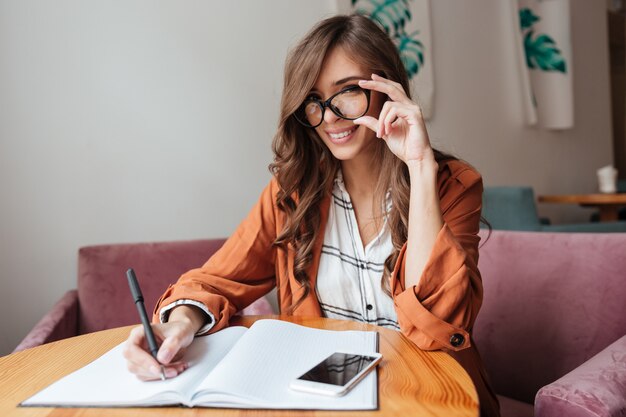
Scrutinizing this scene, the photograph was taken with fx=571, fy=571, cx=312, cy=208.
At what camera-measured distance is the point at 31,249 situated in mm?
2180

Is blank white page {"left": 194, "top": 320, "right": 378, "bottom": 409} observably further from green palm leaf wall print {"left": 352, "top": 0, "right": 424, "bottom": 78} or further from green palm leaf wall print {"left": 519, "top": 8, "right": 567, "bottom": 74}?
green palm leaf wall print {"left": 519, "top": 8, "right": 567, "bottom": 74}

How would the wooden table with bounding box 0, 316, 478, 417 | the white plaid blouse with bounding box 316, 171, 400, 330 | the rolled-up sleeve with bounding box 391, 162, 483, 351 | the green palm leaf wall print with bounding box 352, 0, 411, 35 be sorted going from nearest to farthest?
the wooden table with bounding box 0, 316, 478, 417
the rolled-up sleeve with bounding box 391, 162, 483, 351
the white plaid blouse with bounding box 316, 171, 400, 330
the green palm leaf wall print with bounding box 352, 0, 411, 35

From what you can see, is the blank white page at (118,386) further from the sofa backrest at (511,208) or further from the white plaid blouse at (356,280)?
the sofa backrest at (511,208)

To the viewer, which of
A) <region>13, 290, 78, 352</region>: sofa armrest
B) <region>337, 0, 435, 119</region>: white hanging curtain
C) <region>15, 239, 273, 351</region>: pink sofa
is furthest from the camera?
<region>337, 0, 435, 119</region>: white hanging curtain

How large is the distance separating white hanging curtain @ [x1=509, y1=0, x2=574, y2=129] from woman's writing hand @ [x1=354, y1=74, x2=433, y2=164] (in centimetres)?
362

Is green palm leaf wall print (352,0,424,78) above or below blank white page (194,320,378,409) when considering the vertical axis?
above

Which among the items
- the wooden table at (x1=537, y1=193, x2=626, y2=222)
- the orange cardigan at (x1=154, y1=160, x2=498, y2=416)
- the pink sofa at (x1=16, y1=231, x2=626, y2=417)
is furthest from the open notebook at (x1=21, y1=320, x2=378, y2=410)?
the wooden table at (x1=537, y1=193, x2=626, y2=222)

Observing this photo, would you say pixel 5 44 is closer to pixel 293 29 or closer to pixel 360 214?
Result: pixel 293 29

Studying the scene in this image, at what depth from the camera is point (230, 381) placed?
77 cm

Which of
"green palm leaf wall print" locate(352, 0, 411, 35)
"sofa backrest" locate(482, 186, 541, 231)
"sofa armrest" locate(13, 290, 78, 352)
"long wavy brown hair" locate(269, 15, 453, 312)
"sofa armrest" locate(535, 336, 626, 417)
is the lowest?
"sofa backrest" locate(482, 186, 541, 231)

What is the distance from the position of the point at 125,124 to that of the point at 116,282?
0.65 metres

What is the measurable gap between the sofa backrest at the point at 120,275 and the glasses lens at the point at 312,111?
103 cm

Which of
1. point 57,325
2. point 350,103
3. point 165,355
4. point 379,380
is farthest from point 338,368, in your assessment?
point 57,325

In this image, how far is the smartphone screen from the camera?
0.79 meters
